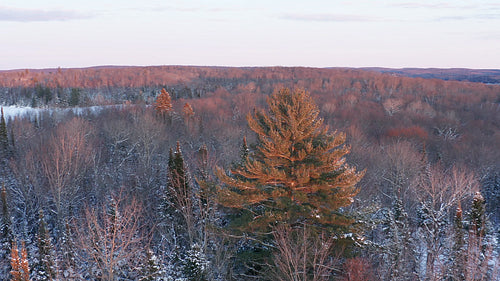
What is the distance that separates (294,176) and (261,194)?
54.9 inches

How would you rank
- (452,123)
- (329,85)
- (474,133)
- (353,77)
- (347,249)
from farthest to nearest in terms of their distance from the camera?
(353,77) → (329,85) → (452,123) → (474,133) → (347,249)

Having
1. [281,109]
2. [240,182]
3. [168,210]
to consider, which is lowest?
[168,210]

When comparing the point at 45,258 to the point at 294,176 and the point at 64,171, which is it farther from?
the point at 294,176

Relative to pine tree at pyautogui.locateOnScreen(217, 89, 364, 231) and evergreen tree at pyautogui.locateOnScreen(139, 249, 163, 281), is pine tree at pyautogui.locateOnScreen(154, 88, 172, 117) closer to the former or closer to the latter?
evergreen tree at pyautogui.locateOnScreen(139, 249, 163, 281)

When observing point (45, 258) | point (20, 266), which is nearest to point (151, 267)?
point (20, 266)

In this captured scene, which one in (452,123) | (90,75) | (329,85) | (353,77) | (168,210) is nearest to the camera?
(168,210)

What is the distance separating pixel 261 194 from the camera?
14000 mm

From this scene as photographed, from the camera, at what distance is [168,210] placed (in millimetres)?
28234

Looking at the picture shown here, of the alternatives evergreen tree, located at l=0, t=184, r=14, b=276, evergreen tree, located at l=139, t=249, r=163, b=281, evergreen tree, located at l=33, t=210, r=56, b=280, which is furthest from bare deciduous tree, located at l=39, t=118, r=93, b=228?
evergreen tree, located at l=139, t=249, r=163, b=281

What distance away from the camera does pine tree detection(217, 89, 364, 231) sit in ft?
45.1

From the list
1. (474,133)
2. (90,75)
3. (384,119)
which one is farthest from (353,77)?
(90,75)

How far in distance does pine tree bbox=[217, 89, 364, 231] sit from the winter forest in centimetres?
6

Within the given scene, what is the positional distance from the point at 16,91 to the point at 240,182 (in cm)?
13279

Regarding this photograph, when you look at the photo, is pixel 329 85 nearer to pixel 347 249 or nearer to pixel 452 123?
pixel 452 123
